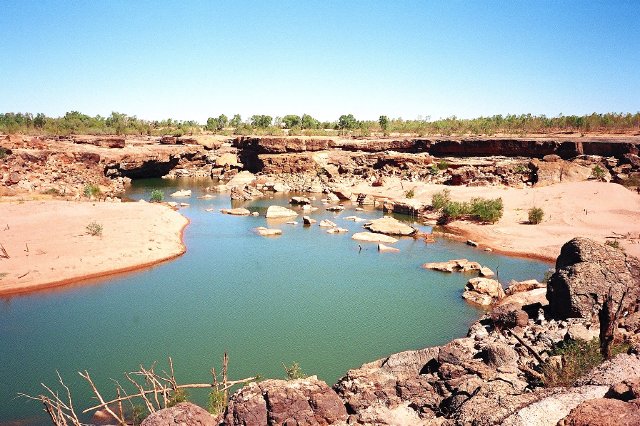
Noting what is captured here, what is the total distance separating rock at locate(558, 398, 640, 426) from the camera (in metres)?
4.96

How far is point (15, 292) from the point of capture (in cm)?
1927

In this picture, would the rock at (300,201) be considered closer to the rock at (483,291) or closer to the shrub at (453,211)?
the shrub at (453,211)

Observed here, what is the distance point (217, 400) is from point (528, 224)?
2774 centimetres

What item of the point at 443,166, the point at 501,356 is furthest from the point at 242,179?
the point at 501,356

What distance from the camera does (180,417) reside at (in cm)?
674

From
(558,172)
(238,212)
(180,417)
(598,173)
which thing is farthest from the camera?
(558,172)

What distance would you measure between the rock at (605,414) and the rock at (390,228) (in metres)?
25.0

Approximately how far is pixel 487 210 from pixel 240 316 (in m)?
21.9

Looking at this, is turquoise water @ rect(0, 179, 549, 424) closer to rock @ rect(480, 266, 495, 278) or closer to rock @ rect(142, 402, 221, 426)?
rock @ rect(480, 266, 495, 278)

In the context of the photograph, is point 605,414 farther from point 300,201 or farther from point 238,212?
point 300,201

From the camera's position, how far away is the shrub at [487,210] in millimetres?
32062

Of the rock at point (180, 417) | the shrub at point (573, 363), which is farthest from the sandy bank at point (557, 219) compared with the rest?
the rock at point (180, 417)

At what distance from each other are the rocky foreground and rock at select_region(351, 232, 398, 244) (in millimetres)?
14208

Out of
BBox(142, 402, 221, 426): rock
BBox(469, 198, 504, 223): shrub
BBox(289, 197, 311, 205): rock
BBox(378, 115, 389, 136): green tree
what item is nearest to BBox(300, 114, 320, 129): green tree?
BBox(378, 115, 389, 136): green tree
